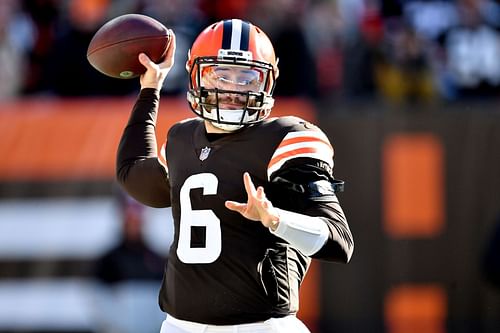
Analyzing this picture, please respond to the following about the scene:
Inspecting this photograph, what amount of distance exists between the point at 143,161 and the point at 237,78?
56 centimetres

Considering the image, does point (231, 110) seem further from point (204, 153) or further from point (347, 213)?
point (347, 213)

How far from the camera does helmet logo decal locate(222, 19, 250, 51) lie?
3750 mm

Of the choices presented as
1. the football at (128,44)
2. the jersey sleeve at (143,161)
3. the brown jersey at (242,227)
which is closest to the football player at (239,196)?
the brown jersey at (242,227)

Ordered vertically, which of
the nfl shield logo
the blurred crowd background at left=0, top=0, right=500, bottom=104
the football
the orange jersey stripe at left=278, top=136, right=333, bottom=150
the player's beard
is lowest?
the nfl shield logo

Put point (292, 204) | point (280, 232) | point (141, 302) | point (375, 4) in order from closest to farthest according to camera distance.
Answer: point (280, 232) < point (292, 204) < point (141, 302) < point (375, 4)

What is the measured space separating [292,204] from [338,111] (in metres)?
3.94

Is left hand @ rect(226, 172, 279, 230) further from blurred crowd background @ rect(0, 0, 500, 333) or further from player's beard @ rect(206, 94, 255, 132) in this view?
blurred crowd background @ rect(0, 0, 500, 333)

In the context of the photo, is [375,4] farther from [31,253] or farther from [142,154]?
[142,154]

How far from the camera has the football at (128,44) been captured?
13.3ft

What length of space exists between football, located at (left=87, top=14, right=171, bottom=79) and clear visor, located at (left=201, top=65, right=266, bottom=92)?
0.41 meters

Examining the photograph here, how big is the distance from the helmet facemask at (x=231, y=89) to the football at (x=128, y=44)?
Answer: 0.34m

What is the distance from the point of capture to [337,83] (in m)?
8.40

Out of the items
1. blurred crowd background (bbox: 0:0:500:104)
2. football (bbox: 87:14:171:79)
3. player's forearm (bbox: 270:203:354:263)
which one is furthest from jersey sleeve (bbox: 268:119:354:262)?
blurred crowd background (bbox: 0:0:500:104)

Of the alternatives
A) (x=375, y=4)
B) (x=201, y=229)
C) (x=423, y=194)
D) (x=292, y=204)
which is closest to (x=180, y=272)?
(x=201, y=229)
